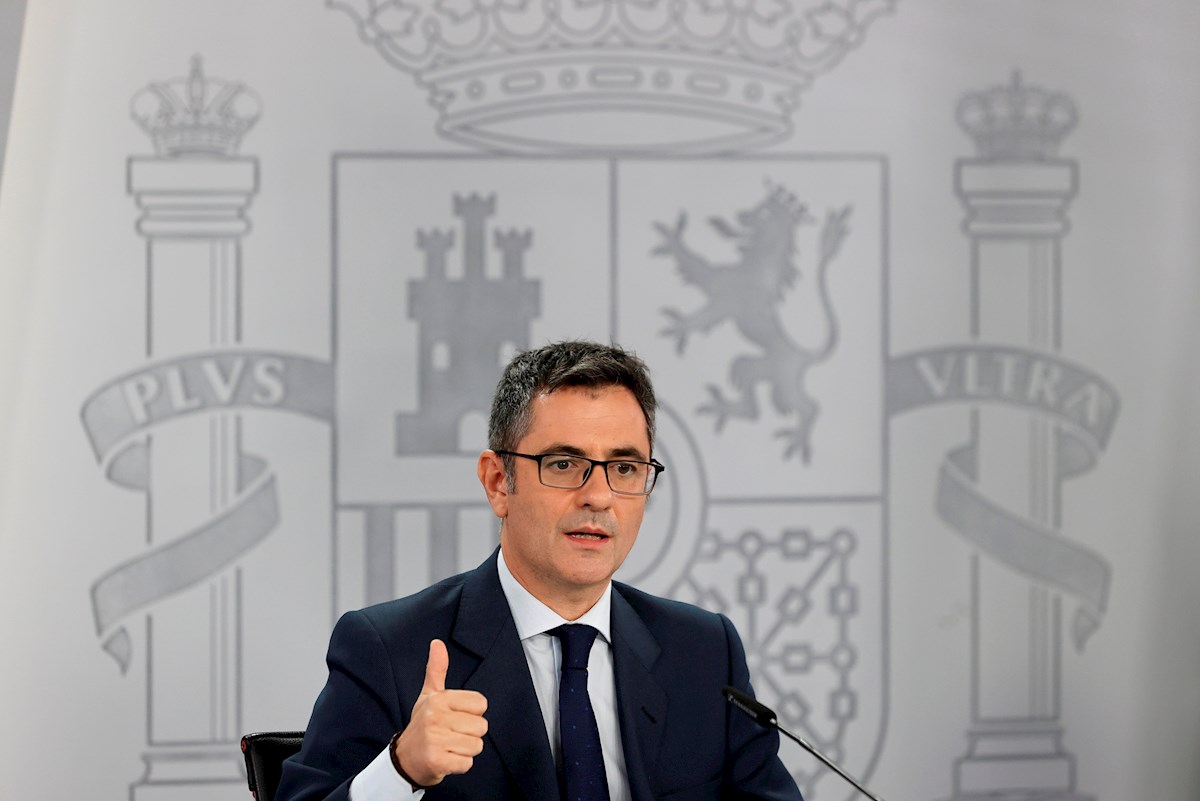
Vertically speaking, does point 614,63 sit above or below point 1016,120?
above

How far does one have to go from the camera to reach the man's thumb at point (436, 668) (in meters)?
1.81

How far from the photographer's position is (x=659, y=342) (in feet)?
12.3

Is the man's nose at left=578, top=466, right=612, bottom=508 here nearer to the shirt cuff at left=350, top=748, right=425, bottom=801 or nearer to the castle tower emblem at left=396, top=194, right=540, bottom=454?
the shirt cuff at left=350, top=748, right=425, bottom=801

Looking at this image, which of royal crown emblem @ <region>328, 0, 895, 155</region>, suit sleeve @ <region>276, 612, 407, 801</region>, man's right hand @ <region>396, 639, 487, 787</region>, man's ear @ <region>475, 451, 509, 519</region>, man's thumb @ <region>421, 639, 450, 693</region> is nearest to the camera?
man's right hand @ <region>396, 639, 487, 787</region>

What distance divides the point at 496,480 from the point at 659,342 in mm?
1661

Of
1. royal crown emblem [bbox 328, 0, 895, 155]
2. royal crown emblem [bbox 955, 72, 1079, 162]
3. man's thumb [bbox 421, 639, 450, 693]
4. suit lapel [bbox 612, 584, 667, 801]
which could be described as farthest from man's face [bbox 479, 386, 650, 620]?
royal crown emblem [bbox 955, 72, 1079, 162]

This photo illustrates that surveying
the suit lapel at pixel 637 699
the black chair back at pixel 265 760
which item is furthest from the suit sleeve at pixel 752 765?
the black chair back at pixel 265 760

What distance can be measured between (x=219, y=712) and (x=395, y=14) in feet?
6.82

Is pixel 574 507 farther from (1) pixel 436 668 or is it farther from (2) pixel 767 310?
(2) pixel 767 310

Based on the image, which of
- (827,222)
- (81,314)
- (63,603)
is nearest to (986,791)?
(827,222)

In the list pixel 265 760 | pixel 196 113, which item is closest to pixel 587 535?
pixel 265 760

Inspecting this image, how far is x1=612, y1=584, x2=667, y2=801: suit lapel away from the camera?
6.70ft

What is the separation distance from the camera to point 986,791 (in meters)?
3.88

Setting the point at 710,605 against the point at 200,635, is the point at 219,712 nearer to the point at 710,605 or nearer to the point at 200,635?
the point at 200,635
